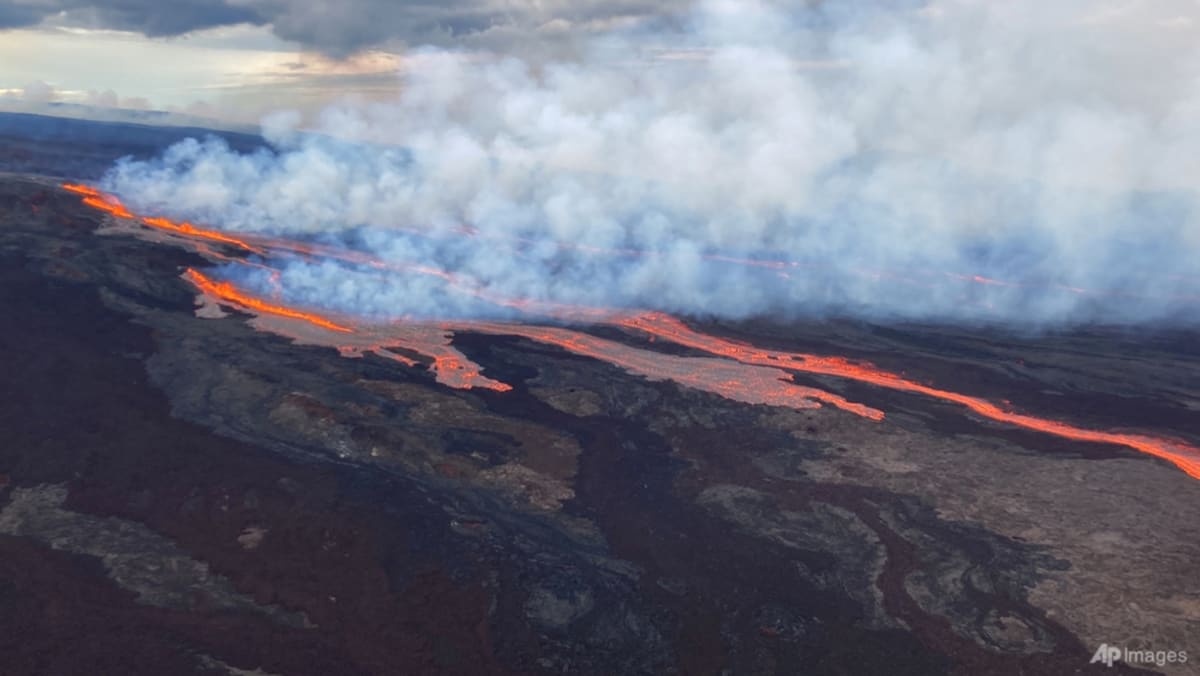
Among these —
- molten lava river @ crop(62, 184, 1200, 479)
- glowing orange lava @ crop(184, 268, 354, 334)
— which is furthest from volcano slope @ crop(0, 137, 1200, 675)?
glowing orange lava @ crop(184, 268, 354, 334)

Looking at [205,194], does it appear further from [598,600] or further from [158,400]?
[598,600]

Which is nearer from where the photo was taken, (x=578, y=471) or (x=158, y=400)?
(x=578, y=471)

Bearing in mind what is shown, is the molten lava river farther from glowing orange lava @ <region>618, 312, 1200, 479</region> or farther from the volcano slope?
the volcano slope

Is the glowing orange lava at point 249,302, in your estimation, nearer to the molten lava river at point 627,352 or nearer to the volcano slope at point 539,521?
the molten lava river at point 627,352

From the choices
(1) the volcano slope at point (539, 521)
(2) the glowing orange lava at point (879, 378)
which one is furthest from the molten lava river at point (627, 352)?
(1) the volcano slope at point (539, 521)

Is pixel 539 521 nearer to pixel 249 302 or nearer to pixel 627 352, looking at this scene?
pixel 627 352

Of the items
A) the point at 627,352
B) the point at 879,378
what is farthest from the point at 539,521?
the point at 879,378

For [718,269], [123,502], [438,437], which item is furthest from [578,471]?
[718,269]
